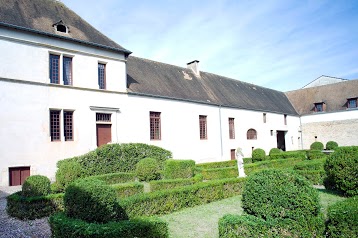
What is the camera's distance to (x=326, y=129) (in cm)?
3206

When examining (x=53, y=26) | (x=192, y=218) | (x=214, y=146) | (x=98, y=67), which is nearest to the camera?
(x=192, y=218)

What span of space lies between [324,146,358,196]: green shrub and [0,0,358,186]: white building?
11.5 m

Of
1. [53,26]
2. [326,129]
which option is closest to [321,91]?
[326,129]

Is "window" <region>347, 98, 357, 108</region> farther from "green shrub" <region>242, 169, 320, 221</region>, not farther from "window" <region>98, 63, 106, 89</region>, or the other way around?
"green shrub" <region>242, 169, 320, 221</region>

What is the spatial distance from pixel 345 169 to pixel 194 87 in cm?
1620

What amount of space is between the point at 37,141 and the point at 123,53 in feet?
24.5

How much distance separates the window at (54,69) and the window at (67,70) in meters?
0.34

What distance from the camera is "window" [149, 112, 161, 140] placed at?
62.4ft

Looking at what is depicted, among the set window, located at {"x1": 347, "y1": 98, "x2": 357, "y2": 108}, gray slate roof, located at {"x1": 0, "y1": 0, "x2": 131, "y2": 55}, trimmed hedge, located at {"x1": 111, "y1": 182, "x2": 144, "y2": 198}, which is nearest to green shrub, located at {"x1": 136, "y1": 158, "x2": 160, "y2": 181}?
trimmed hedge, located at {"x1": 111, "y1": 182, "x2": 144, "y2": 198}

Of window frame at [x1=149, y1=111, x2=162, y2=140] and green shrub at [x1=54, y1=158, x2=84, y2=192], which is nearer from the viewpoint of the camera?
green shrub at [x1=54, y1=158, x2=84, y2=192]

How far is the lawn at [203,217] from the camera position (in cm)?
648

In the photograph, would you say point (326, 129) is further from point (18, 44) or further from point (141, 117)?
point (18, 44)

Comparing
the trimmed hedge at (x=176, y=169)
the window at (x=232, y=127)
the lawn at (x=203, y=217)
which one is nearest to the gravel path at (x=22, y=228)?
the lawn at (x=203, y=217)

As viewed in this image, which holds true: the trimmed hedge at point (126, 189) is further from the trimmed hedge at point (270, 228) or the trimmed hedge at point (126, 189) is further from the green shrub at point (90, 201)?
the trimmed hedge at point (270, 228)
